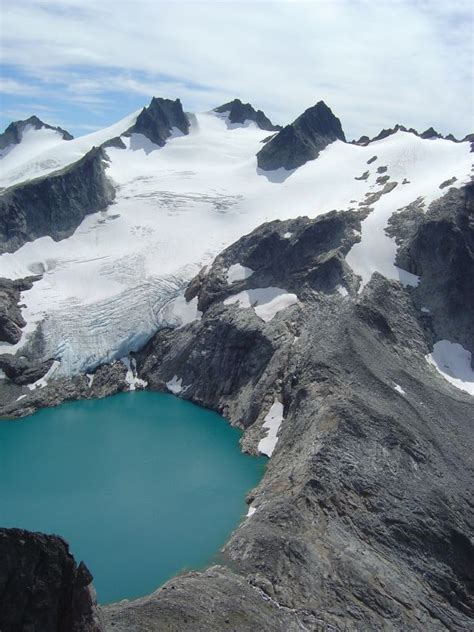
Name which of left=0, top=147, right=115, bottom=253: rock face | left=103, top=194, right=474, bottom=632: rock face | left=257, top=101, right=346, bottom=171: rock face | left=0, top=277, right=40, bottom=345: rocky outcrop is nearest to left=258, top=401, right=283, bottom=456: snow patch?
left=103, top=194, right=474, bottom=632: rock face

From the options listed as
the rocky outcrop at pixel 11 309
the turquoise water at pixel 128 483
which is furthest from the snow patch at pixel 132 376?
the rocky outcrop at pixel 11 309

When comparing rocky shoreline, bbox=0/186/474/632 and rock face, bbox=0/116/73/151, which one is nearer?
rocky shoreline, bbox=0/186/474/632

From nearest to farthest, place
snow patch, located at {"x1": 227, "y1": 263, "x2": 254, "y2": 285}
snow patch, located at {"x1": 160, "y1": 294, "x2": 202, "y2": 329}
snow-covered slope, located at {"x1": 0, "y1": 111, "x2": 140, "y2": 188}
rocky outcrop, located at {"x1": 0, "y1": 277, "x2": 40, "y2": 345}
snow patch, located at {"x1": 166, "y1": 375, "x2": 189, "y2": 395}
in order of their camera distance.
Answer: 1. snow patch, located at {"x1": 166, "y1": 375, "x2": 189, "y2": 395}
2. rocky outcrop, located at {"x1": 0, "y1": 277, "x2": 40, "y2": 345}
3. snow patch, located at {"x1": 160, "y1": 294, "x2": 202, "y2": 329}
4. snow patch, located at {"x1": 227, "y1": 263, "x2": 254, "y2": 285}
5. snow-covered slope, located at {"x1": 0, "y1": 111, "x2": 140, "y2": 188}

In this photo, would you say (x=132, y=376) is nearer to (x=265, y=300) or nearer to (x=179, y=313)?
(x=179, y=313)

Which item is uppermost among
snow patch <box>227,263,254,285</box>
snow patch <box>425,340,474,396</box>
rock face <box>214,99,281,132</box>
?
rock face <box>214,99,281,132</box>

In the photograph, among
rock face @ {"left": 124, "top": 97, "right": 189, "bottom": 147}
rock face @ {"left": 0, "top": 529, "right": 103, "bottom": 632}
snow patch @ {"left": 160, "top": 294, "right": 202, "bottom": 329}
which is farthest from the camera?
rock face @ {"left": 124, "top": 97, "right": 189, "bottom": 147}

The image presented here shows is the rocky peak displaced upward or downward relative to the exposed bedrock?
upward

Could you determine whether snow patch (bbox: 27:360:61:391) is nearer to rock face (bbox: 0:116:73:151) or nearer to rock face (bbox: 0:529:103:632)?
rock face (bbox: 0:529:103:632)
